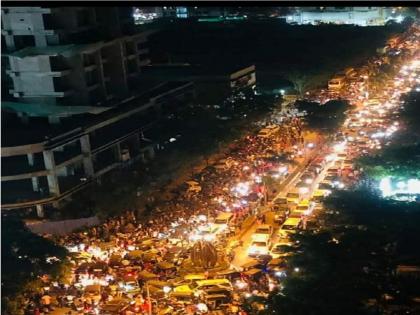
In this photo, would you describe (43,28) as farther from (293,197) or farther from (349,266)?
(349,266)

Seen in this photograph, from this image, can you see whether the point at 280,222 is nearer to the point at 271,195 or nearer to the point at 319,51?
the point at 271,195

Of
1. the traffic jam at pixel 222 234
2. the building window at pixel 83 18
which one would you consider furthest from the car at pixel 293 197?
the building window at pixel 83 18

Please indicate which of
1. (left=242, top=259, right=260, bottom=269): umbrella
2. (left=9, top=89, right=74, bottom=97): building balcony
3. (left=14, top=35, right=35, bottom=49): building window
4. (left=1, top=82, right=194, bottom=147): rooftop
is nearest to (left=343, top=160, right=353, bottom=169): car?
(left=242, top=259, right=260, bottom=269): umbrella

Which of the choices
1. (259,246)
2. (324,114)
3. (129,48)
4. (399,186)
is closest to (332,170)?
(399,186)

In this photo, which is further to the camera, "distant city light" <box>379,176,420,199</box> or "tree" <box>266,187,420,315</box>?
"distant city light" <box>379,176,420,199</box>

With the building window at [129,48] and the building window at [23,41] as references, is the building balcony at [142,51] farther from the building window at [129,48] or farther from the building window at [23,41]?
the building window at [23,41]

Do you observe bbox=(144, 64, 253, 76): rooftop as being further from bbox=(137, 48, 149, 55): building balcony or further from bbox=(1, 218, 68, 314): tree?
bbox=(1, 218, 68, 314): tree

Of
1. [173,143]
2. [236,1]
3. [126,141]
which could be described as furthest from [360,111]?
[236,1]

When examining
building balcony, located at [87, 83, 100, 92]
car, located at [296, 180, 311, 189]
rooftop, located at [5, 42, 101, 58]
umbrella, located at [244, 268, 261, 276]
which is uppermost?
rooftop, located at [5, 42, 101, 58]
